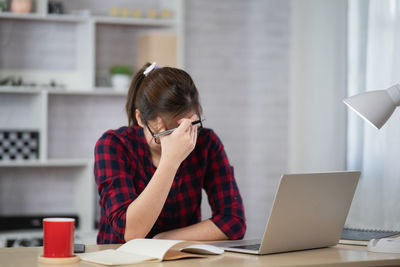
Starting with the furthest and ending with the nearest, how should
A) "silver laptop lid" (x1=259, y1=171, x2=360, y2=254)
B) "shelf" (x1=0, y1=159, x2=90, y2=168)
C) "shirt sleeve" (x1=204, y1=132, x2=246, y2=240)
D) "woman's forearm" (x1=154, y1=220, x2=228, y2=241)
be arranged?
"shelf" (x1=0, y1=159, x2=90, y2=168), "shirt sleeve" (x1=204, y1=132, x2=246, y2=240), "woman's forearm" (x1=154, y1=220, x2=228, y2=241), "silver laptop lid" (x1=259, y1=171, x2=360, y2=254)

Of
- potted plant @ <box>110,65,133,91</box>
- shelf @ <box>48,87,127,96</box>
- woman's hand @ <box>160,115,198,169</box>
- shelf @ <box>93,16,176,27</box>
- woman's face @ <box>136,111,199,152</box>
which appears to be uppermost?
shelf @ <box>93,16,176,27</box>

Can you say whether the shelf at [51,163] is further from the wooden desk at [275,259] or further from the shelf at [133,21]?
the wooden desk at [275,259]

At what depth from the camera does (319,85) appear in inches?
139

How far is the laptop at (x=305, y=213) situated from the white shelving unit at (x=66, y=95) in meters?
2.19

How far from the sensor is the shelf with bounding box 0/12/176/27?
143 inches

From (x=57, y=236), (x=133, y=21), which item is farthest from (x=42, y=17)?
(x=57, y=236)

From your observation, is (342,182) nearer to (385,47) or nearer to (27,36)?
(385,47)

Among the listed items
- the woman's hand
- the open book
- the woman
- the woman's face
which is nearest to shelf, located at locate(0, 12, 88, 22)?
the woman

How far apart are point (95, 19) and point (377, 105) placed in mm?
2372

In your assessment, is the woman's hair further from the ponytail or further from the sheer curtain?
the sheer curtain

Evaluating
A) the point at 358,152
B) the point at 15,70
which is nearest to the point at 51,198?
the point at 15,70

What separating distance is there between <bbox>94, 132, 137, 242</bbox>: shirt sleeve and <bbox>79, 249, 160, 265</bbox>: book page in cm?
28

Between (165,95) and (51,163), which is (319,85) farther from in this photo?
(165,95)

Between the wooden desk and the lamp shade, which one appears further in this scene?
the lamp shade
